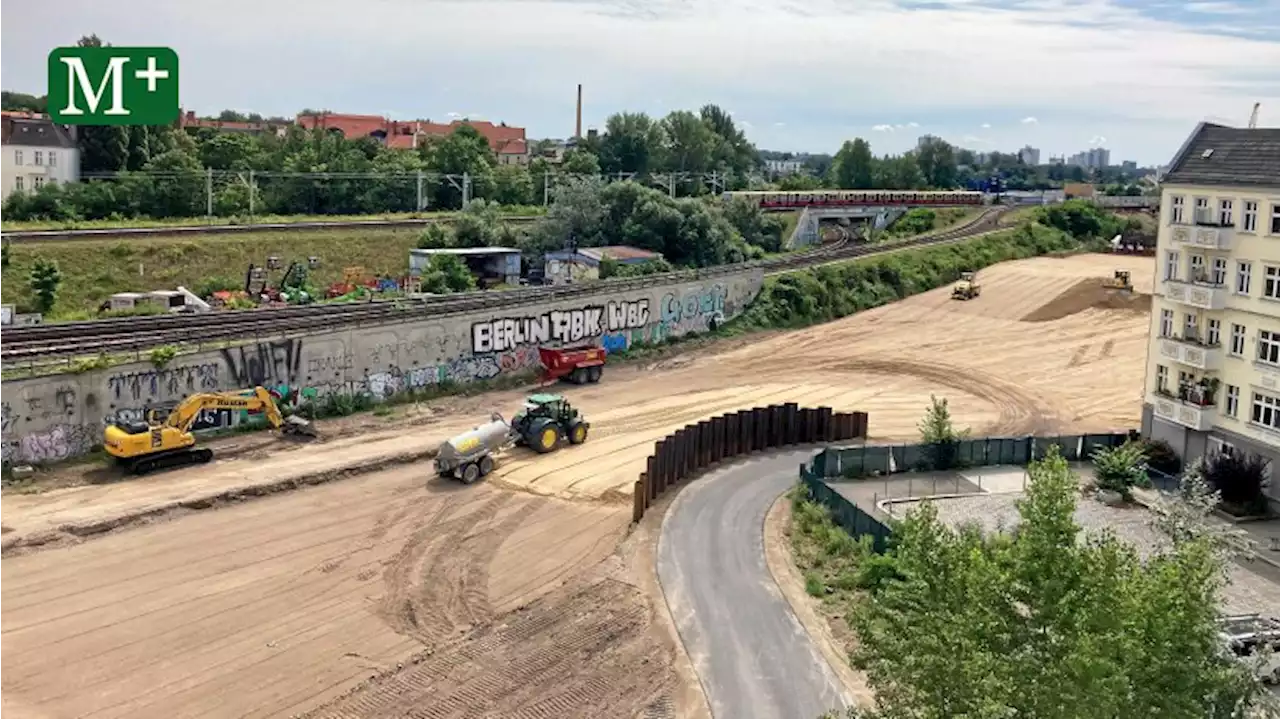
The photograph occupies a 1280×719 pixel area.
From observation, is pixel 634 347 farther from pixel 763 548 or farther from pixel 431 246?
pixel 763 548

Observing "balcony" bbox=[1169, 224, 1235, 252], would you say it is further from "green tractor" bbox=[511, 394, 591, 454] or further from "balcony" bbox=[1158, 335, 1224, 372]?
"green tractor" bbox=[511, 394, 591, 454]

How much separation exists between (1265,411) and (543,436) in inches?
986

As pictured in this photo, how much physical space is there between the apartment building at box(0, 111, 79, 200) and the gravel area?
72.4m

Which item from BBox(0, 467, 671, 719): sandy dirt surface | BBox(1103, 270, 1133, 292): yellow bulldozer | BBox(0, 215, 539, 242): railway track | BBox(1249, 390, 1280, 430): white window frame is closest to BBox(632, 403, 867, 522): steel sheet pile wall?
BBox(0, 467, 671, 719): sandy dirt surface

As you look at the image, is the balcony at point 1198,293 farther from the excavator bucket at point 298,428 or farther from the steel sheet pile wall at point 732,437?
the excavator bucket at point 298,428

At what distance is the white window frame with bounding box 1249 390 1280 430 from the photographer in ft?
120

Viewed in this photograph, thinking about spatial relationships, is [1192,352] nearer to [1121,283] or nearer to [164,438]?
[164,438]

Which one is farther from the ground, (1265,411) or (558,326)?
(558,326)

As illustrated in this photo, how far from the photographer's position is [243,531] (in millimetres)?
32500

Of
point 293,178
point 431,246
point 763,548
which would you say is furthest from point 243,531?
point 293,178

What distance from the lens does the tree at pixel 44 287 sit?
2206 inches

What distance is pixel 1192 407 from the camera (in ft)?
128

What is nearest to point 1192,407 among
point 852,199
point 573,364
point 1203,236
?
point 1203,236

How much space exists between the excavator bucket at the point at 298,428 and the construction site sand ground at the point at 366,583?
1036mm
